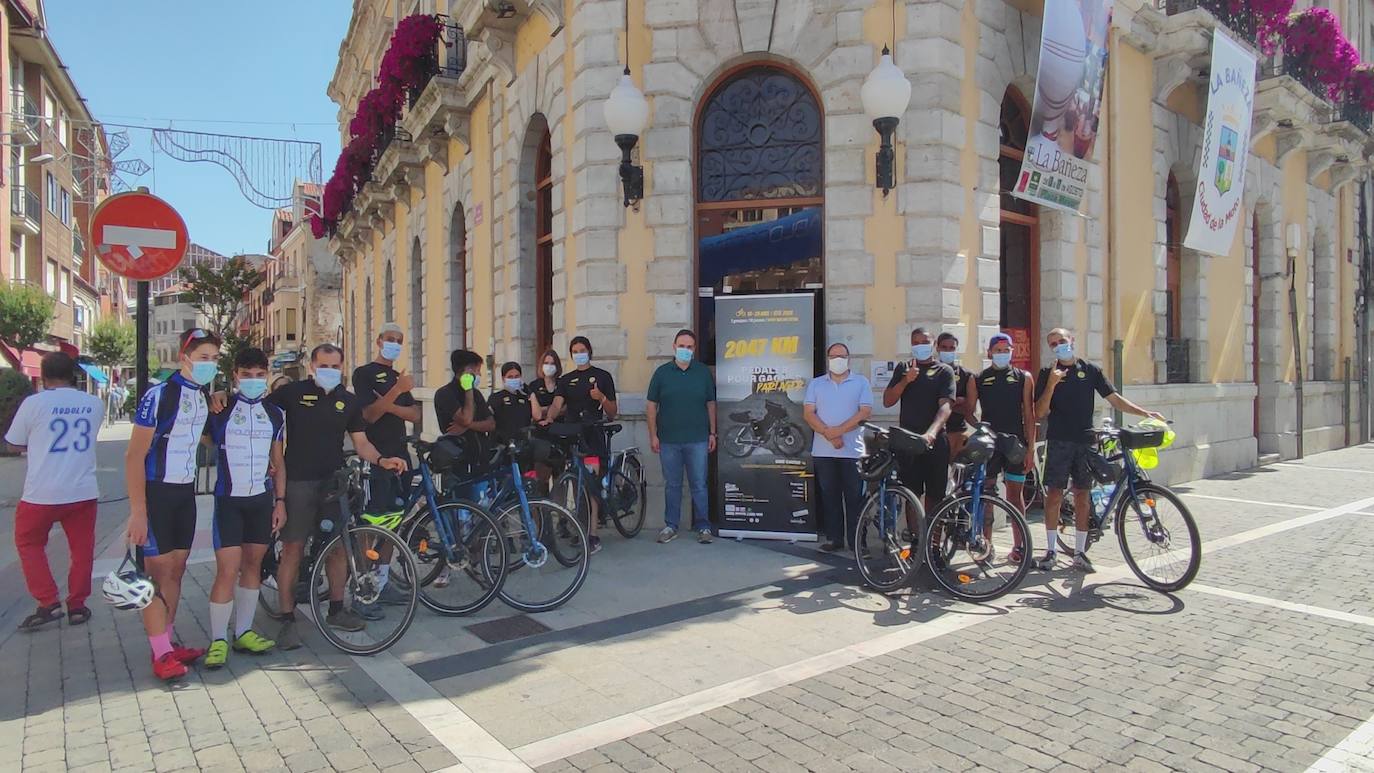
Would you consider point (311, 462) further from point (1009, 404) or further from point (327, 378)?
point (1009, 404)

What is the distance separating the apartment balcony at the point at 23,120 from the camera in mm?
Answer: 27859

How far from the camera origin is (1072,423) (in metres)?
6.86

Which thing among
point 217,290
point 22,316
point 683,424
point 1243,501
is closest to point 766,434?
point 683,424

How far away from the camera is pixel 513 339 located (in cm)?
1195

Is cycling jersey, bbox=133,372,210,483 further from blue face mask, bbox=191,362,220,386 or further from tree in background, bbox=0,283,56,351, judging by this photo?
tree in background, bbox=0,283,56,351

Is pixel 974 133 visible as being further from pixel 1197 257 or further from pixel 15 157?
pixel 15 157

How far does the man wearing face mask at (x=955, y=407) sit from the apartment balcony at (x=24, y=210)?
1371 inches

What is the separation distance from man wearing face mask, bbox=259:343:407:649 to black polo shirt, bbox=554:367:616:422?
2.82m

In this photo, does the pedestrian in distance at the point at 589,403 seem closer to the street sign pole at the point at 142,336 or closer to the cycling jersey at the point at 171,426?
the street sign pole at the point at 142,336

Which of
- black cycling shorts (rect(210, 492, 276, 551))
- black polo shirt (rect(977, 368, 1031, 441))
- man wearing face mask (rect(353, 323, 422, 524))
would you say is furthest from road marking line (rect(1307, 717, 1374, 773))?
black cycling shorts (rect(210, 492, 276, 551))

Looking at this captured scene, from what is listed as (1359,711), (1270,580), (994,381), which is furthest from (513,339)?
(1359,711)

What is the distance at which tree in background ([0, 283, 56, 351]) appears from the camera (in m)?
22.5

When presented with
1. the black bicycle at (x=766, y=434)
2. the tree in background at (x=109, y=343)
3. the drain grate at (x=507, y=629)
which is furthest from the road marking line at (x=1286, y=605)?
the tree in background at (x=109, y=343)

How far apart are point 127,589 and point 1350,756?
5814 millimetres
